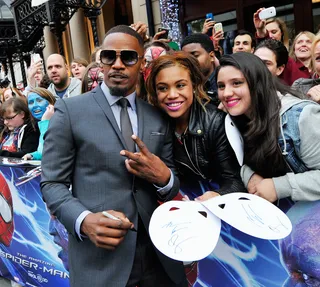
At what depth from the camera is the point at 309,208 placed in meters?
2.00

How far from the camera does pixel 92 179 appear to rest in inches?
72.6

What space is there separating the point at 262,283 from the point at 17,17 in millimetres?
7873

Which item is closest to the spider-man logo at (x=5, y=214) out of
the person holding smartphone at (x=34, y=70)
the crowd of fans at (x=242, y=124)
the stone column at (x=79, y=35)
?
the crowd of fans at (x=242, y=124)

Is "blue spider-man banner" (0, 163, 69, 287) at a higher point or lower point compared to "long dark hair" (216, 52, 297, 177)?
lower

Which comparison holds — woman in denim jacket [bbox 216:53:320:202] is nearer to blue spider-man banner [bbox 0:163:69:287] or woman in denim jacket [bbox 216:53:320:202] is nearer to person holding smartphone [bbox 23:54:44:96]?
blue spider-man banner [bbox 0:163:69:287]

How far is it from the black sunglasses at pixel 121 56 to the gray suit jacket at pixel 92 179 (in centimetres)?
17

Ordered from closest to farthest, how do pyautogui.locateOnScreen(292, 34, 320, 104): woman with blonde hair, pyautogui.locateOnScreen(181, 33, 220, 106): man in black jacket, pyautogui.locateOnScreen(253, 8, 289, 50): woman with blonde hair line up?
pyautogui.locateOnScreen(292, 34, 320, 104): woman with blonde hair, pyautogui.locateOnScreen(181, 33, 220, 106): man in black jacket, pyautogui.locateOnScreen(253, 8, 289, 50): woman with blonde hair

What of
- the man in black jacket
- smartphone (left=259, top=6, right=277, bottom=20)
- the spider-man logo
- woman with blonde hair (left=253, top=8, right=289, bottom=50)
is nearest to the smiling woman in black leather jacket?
the man in black jacket

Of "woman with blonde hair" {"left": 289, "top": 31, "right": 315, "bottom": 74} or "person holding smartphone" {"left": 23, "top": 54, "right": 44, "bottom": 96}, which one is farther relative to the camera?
"person holding smartphone" {"left": 23, "top": 54, "right": 44, "bottom": 96}

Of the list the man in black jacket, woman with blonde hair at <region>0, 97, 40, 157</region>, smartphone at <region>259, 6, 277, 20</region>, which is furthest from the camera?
smartphone at <region>259, 6, 277, 20</region>

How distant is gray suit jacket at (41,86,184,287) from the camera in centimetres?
180

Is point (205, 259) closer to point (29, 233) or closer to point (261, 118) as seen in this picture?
point (261, 118)

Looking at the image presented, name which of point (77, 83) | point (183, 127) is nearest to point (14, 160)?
point (77, 83)

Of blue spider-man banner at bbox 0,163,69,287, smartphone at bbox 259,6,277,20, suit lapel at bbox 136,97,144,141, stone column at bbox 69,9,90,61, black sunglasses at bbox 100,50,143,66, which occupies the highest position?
stone column at bbox 69,9,90,61
